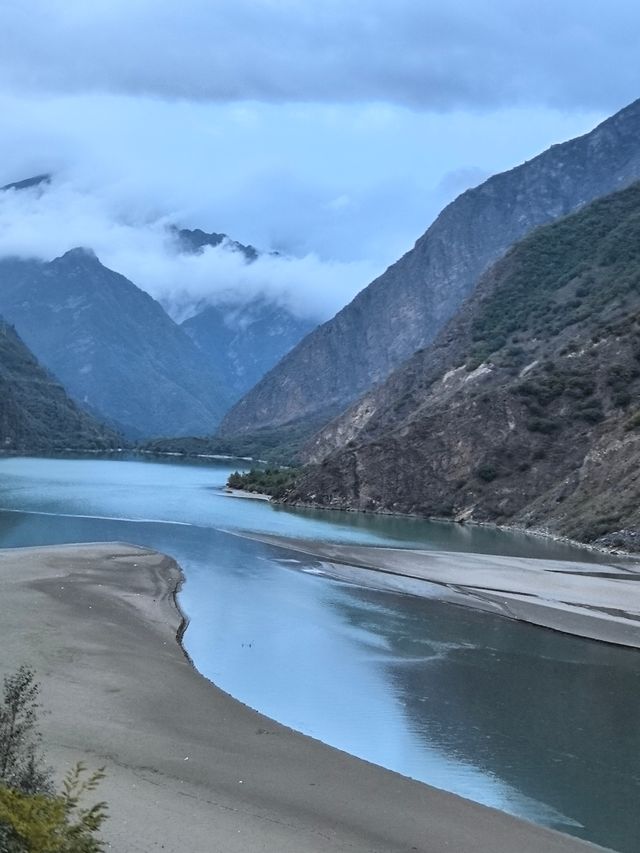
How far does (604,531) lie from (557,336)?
55569 mm

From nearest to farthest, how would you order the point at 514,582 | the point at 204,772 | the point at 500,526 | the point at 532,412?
the point at 204,772 < the point at 514,582 < the point at 500,526 < the point at 532,412

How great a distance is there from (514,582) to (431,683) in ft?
58.8

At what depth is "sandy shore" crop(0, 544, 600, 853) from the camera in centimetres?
1412

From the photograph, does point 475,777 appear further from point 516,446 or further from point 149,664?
point 516,446

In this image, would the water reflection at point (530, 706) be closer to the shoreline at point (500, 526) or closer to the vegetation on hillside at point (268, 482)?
the shoreline at point (500, 526)

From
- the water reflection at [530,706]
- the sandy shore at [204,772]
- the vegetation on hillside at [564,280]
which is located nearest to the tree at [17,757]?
the sandy shore at [204,772]

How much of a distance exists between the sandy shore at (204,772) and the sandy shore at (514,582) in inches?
552

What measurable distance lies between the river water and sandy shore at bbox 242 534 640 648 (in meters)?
1.41

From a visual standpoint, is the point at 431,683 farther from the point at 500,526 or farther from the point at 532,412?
the point at 532,412

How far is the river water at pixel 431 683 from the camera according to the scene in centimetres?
1820

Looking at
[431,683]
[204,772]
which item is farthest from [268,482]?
[204,772]

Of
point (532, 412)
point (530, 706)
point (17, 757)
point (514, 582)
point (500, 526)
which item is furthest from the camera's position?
point (532, 412)

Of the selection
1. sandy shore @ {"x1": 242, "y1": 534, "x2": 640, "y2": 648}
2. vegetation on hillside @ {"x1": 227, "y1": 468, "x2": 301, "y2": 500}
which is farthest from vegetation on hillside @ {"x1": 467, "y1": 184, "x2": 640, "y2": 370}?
sandy shore @ {"x1": 242, "y1": 534, "x2": 640, "y2": 648}

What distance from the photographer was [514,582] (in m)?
41.9
